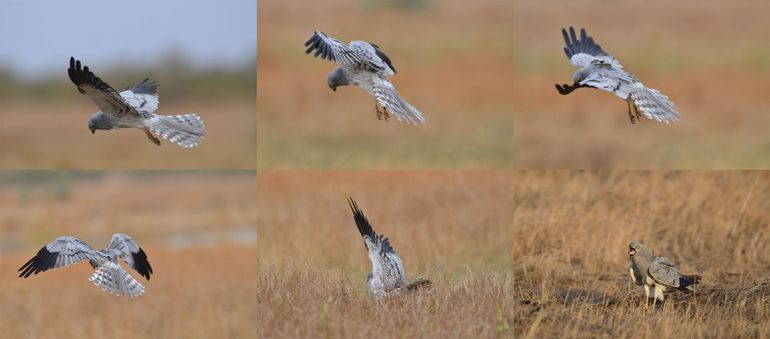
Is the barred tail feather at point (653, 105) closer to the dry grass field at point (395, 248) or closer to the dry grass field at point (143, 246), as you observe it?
the dry grass field at point (395, 248)

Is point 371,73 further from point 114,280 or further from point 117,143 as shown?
point 117,143

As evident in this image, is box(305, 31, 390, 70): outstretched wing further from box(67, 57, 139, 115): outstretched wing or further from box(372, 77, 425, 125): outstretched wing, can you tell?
box(67, 57, 139, 115): outstretched wing

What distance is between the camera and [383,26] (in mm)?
11047

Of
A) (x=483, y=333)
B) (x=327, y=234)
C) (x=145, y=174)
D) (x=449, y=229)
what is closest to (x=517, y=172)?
(x=449, y=229)

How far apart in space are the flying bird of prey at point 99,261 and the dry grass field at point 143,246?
3.08 m

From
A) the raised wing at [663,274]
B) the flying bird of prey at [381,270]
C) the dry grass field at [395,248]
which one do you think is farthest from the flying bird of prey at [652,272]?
the flying bird of prey at [381,270]

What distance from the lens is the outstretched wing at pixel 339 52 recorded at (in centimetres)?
471

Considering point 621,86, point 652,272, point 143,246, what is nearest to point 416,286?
point 652,272

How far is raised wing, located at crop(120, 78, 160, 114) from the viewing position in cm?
496

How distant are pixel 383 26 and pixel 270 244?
15.2 feet

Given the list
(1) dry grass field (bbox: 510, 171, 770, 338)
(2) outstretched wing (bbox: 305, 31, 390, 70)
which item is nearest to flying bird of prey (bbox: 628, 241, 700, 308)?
(1) dry grass field (bbox: 510, 171, 770, 338)

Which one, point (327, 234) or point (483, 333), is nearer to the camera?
point (483, 333)

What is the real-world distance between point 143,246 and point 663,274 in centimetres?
→ 547

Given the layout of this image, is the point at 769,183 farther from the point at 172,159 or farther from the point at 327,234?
the point at 172,159
